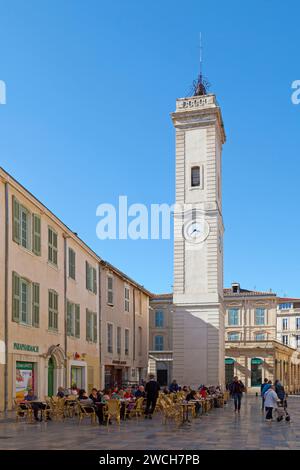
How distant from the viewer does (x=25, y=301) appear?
23109 millimetres

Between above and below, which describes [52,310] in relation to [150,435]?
above

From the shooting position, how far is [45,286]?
24938mm

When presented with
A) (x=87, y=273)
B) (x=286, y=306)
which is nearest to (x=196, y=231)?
(x=87, y=273)

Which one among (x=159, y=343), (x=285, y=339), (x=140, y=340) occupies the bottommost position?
(x=285, y=339)

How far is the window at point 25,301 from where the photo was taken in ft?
71.4

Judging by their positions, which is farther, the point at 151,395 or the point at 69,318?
the point at 69,318

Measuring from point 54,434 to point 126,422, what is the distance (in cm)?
394

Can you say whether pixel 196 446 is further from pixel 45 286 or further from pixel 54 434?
pixel 45 286

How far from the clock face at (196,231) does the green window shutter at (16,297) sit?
1898cm

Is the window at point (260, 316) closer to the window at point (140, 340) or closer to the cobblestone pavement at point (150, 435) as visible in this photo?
the window at point (140, 340)

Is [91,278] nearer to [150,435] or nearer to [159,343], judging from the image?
[150,435]

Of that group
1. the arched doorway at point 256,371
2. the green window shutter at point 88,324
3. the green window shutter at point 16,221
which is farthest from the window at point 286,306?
the green window shutter at point 16,221

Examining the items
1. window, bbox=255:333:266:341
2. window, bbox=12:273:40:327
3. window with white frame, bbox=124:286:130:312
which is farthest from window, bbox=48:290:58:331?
window, bbox=255:333:266:341

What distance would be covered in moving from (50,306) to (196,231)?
16.1 metres
